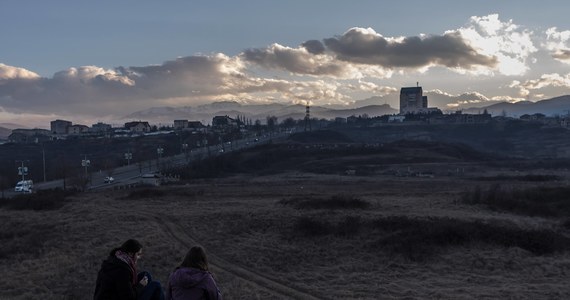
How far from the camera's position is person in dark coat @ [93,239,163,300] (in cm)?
688

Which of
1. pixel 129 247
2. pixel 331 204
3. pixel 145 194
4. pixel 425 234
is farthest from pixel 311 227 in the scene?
pixel 145 194

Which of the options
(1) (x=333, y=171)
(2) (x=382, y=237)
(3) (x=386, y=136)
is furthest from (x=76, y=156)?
(2) (x=382, y=237)

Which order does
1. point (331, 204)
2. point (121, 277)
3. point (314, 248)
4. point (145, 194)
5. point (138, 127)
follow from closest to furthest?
1. point (121, 277)
2. point (314, 248)
3. point (331, 204)
4. point (145, 194)
5. point (138, 127)

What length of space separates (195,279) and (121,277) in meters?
0.95

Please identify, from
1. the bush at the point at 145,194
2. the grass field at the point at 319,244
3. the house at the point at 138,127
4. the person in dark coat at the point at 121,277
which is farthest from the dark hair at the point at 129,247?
the house at the point at 138,127

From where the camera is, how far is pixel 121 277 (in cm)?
688

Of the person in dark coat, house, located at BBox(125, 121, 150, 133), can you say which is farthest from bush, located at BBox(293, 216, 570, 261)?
house, located at BBox(125, 121, 150, 133)

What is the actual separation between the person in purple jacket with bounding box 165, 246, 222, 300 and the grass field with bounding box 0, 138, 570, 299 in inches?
333

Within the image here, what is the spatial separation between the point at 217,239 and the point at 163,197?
774 inches

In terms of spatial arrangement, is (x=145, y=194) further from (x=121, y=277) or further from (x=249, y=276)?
(x=121, y=277)

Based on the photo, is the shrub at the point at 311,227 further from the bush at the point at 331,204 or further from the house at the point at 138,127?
the house at the point at 138,127

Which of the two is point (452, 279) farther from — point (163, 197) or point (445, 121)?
point (445, 121)

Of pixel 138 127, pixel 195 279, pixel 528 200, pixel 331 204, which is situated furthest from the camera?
pixel 138 127

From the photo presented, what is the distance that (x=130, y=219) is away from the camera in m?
29.4
